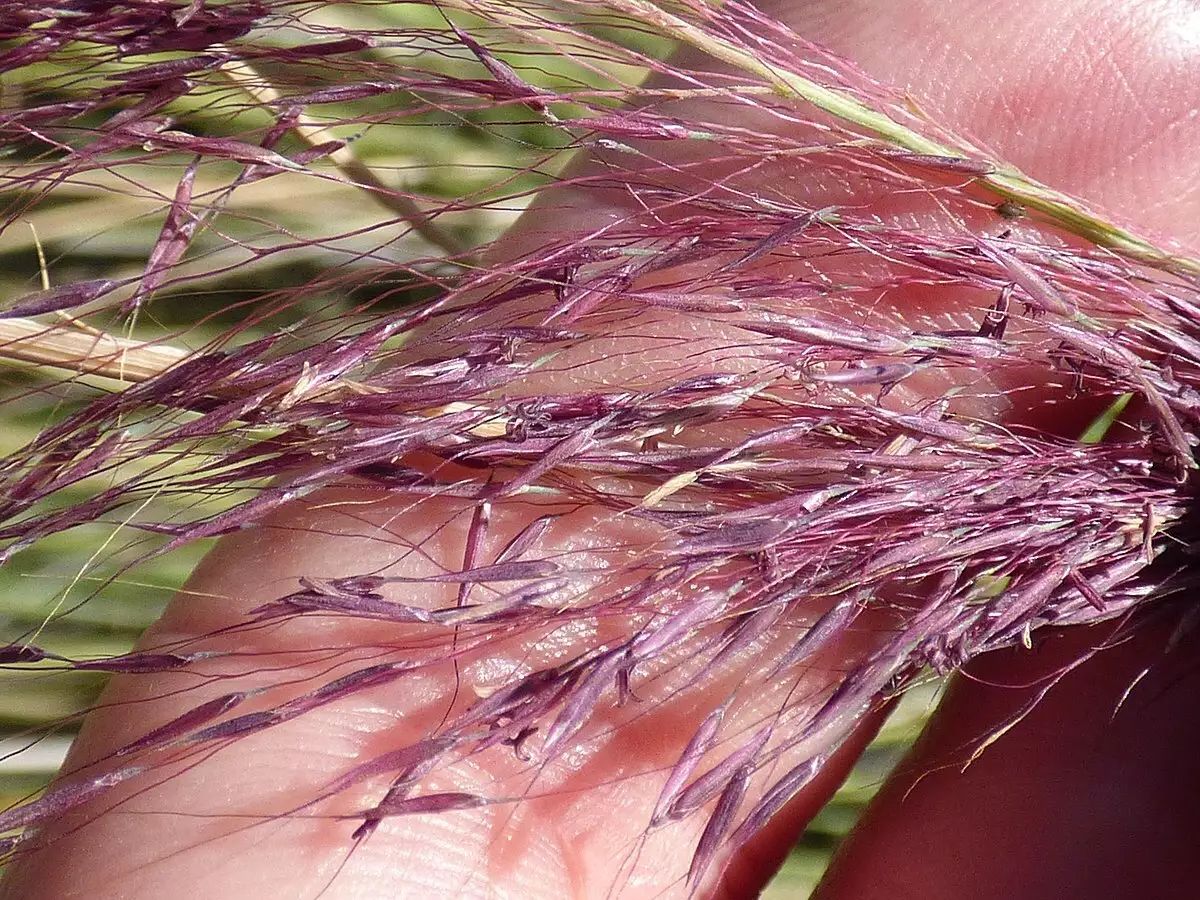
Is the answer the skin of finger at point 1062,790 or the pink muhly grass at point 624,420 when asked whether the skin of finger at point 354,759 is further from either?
the skin of finger at point 1062,790

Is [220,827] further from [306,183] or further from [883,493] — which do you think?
[306,183]

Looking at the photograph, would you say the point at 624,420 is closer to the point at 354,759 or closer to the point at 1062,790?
the point at 354,759

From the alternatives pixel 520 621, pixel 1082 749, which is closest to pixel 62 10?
pixel 520 621

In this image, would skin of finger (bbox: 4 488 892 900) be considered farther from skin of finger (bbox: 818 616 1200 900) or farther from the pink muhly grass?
skin of finger (bbox: 818 616 1200 900)

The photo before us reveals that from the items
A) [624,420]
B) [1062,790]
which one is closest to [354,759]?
[624,420]

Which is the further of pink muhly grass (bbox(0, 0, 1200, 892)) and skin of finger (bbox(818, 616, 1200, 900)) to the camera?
skin of finger (bbox(818, 616, 1200, 900))

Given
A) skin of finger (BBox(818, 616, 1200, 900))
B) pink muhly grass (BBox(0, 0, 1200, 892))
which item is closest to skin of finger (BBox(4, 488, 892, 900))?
pink muhly grass (BBox(0, 0, 1200, 892))

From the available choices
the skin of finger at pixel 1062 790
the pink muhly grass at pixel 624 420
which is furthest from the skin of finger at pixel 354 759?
the skin of finger at pixel 1062 790
